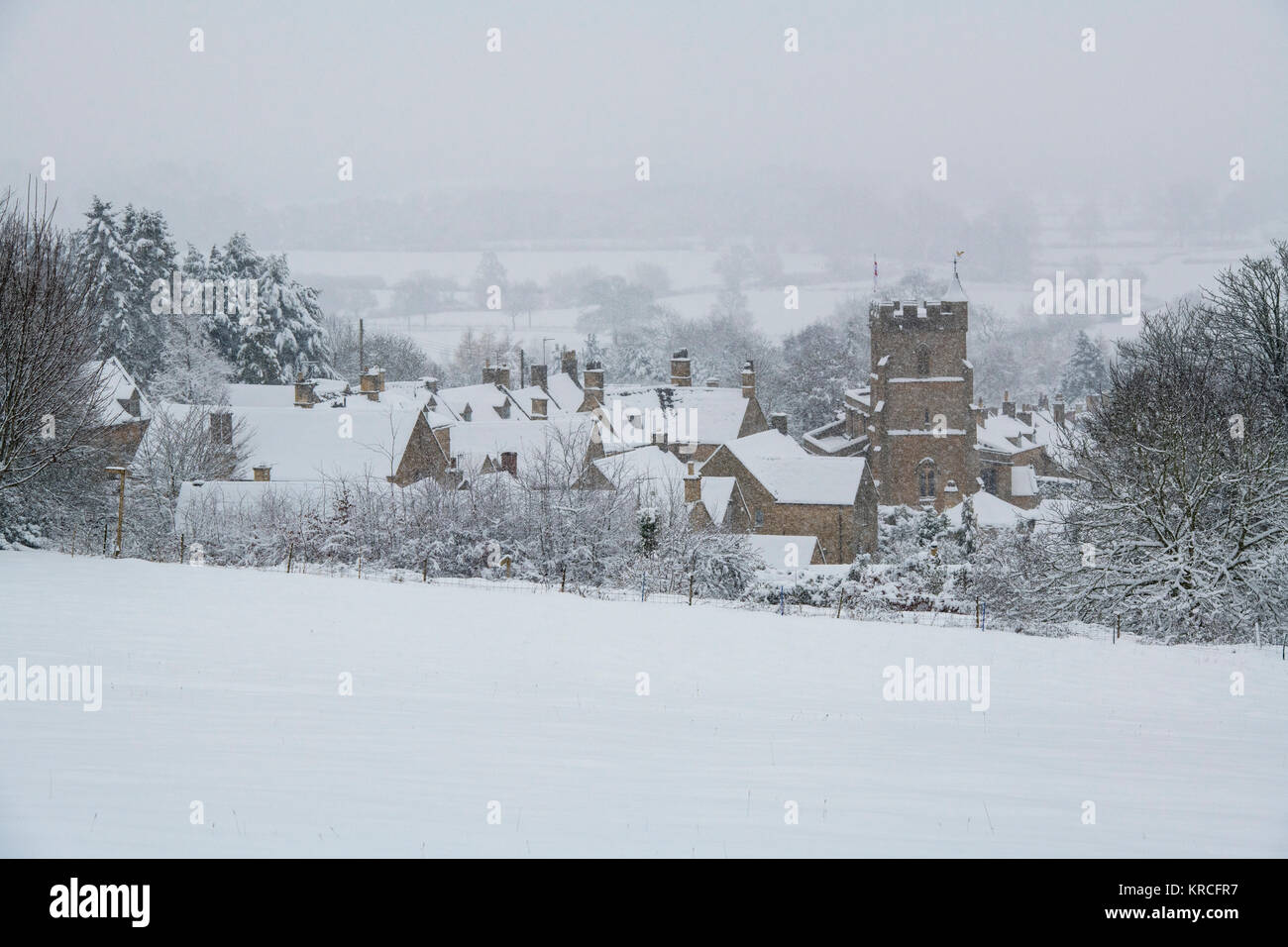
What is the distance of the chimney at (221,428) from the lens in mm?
45938

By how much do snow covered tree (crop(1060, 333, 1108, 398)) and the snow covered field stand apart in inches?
4221

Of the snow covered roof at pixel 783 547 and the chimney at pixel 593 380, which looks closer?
the snow covered roof at pixel 783 547

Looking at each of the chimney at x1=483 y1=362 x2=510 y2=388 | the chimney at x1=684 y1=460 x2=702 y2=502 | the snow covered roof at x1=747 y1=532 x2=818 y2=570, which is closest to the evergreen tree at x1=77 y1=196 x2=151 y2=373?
the chimney at x1=483 y1=362 x2=510 y2=388

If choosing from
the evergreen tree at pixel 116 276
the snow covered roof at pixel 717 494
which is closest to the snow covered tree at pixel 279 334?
the evergreen tree at pixel 116 276

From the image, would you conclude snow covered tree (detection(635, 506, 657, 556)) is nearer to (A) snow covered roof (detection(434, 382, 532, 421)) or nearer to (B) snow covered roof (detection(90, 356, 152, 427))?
(B) snow covered roof (detection(90, 356, 152, 427))

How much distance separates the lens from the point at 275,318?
76875 mm

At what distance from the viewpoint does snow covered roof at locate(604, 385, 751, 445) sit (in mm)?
67312

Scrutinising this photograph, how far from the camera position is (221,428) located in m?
46.4

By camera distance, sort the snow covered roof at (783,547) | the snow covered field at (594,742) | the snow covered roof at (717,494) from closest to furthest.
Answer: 1. the snow covered field at (594,742)
2. the snow covered roof at (783,547)
3. the snow covered roof at (717,494)

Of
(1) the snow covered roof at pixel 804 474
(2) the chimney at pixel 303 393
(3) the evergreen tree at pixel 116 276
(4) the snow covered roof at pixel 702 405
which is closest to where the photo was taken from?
(1) the snow covered roof at pixel 804 474

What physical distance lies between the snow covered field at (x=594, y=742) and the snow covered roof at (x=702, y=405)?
46.3m

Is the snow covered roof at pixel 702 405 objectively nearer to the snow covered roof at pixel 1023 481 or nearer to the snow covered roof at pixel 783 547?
the snow covered roof at pixel 783 547

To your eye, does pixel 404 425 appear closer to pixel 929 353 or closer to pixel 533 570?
pixel 533 570

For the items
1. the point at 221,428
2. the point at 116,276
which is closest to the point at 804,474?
the point at 221,428
